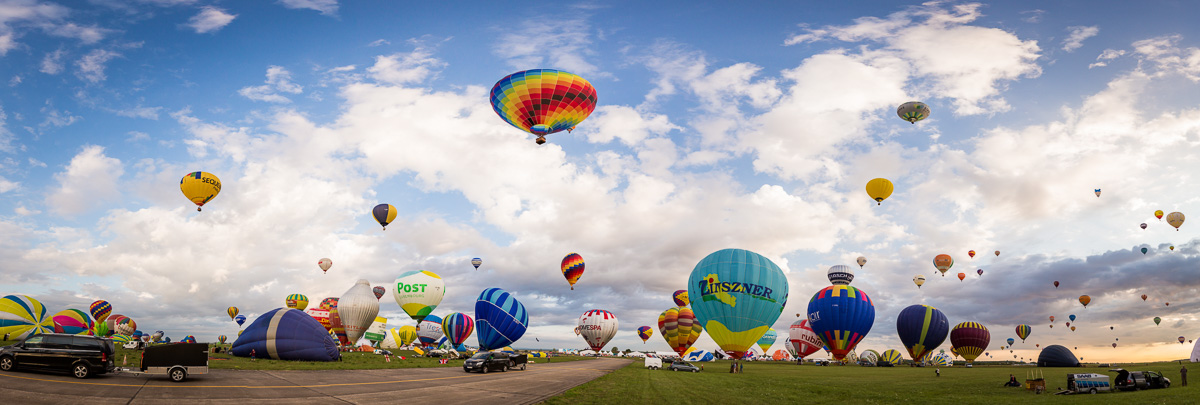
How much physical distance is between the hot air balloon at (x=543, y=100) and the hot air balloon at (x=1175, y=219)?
254ft

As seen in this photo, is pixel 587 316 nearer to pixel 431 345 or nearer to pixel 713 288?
pixel 431 345

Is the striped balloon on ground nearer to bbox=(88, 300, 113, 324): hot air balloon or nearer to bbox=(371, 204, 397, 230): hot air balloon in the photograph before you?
bbox=(371, 204, 397, 230): hot air balloon

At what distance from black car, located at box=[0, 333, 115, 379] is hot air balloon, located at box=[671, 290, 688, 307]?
253 feet

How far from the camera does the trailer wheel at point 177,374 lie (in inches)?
929

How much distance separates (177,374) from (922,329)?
8315cm

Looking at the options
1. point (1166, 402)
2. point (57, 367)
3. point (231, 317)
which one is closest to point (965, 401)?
point (1166, 402)

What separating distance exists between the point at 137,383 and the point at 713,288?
1603 inches

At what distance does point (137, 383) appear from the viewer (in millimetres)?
21922

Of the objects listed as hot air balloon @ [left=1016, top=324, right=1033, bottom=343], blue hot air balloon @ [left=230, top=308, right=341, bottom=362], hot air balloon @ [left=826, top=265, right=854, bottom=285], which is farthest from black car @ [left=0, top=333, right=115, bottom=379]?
hot air balloon @ [left=1016, top=324, right=1033, bottom=343]

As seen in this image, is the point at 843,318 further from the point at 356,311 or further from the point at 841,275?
the point at 356,311

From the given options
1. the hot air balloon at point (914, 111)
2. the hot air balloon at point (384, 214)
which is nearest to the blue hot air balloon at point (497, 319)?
the hot air balloon at point (384, 214)

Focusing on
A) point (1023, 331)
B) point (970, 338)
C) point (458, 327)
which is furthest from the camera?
point (1023, 331)

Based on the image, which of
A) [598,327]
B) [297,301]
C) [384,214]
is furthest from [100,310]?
[598,327]

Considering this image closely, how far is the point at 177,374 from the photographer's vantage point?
23.6 metres
